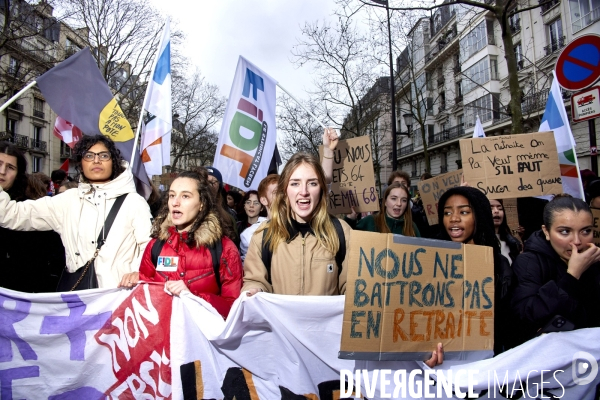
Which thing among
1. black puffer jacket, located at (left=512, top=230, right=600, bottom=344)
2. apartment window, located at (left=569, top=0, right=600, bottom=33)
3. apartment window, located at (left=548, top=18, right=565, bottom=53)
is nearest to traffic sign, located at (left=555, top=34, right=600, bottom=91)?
black puffer jacket, located at (left=512, top=230, right=600, bottom=344)

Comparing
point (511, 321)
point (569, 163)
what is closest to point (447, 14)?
point (569, 163)

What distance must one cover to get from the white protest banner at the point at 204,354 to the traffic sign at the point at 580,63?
3383 millimetres

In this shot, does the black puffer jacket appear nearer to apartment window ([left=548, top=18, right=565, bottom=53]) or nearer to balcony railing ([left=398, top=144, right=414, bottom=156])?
apartment window ([left=548, top=18, right=565, bottom=53])

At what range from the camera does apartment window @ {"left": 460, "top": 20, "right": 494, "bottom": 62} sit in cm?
3205

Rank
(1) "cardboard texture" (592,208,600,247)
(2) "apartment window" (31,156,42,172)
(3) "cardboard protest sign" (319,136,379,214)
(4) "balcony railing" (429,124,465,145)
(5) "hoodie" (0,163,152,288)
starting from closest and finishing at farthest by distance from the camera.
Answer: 1. (5) "hoodie" (0,163,152,288)
2. (1) "cardboard texture" (592,208,600,247)
3. (3) "cardboard protest sign" (319,136,379,214)
4. (2) "apartment window" (31,156,42,172)
5. (4) "balcony railing" (429,124,465,145)

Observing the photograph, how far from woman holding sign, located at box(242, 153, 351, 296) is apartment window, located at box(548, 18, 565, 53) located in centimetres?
2671

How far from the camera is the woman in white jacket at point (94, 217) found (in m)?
2.62

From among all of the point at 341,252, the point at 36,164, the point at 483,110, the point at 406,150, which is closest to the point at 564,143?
the point at 341,252

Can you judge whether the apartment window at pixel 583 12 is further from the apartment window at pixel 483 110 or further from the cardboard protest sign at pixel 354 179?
the cardboard protest sign at pixel 354 179

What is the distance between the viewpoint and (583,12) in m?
21.0

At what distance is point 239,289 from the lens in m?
2.42

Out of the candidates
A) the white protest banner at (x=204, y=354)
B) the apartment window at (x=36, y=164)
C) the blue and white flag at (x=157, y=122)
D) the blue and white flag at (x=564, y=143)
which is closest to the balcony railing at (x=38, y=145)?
the apartment window at (x=36, y=164)

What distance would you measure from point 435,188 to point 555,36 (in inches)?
1006

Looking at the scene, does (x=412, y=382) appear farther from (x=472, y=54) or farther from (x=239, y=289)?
(x=472, y=54)
